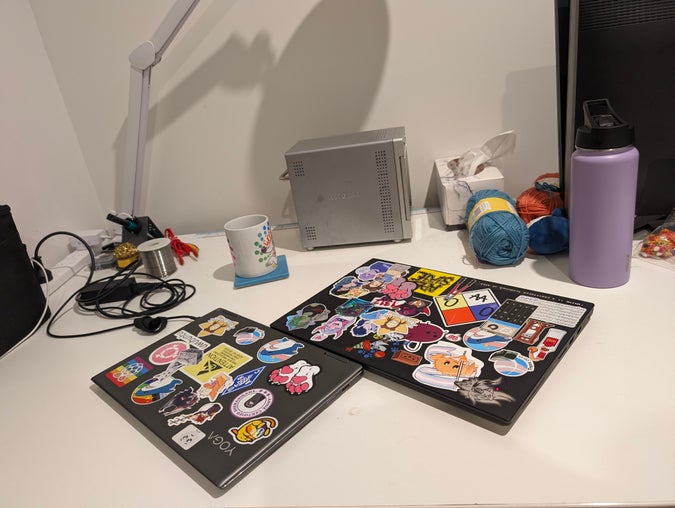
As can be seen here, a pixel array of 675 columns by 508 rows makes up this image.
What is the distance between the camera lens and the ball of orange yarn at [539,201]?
30.0 inches

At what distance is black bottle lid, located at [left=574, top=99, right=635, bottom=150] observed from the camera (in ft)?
1.76

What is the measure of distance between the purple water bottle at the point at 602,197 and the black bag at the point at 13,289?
2.45 feet

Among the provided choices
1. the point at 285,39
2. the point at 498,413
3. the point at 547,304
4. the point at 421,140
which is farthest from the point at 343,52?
the point at 498,413

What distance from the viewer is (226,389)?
1.67ft

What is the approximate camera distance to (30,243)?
934mm

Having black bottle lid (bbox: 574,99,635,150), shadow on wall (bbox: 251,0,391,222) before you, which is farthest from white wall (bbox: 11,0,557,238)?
black bottle lid (bbox: 574,99,635,150)

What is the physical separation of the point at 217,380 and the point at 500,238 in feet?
1.39

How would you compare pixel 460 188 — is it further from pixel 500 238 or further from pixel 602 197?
pixel 602 197

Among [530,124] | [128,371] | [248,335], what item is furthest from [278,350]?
[530,124]

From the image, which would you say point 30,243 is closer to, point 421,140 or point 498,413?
point 421,140

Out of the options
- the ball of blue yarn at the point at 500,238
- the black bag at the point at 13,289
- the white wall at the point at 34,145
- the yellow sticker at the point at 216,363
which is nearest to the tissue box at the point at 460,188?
the ball of blue yarn at the point at 500,238

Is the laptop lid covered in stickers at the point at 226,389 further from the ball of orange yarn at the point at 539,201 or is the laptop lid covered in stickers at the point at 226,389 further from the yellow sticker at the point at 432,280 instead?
the ball of orange yarn at the point at 539,201

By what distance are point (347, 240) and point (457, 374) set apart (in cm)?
42

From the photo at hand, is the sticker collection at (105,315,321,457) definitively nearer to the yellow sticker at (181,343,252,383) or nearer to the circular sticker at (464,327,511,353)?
the yellow sticker at (181,343,252,383)
